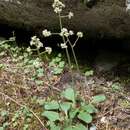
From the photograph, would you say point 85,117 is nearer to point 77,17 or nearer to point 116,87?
point 116,87

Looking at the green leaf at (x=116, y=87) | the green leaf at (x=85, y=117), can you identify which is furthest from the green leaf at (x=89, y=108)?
the green leaf at (x=116, y=87)

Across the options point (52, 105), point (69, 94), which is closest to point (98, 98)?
point (69, 94)

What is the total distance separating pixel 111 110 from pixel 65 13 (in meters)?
0.87

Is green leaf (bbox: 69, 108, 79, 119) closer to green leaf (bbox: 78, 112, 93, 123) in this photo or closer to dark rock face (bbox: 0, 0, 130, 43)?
green leaf (bbox: 78, 112, 93, 123)

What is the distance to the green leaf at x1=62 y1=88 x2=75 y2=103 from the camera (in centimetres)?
293

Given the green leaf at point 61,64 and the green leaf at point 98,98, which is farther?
the green leaf at point 61,64

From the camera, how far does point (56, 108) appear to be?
2896 millimetres

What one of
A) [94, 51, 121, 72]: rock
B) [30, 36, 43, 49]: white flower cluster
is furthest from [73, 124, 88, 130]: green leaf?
[94, 51, 121, 72]: rock

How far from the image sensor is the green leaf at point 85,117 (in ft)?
9.11

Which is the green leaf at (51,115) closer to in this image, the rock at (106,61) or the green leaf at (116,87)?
the green leaf at (116,87)

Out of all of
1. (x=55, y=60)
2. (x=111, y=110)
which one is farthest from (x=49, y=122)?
(x=55, y=60)

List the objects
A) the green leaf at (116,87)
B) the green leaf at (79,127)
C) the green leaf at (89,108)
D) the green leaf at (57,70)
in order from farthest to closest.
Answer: the green leaf at (57,70), the green leaf at (116,87), the green leaf at (89,108), the green leaf at (79,127)

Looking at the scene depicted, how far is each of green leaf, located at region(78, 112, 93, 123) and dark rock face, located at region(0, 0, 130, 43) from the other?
76 centimetres

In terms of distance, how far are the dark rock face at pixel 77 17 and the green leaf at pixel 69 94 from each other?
58 cm
